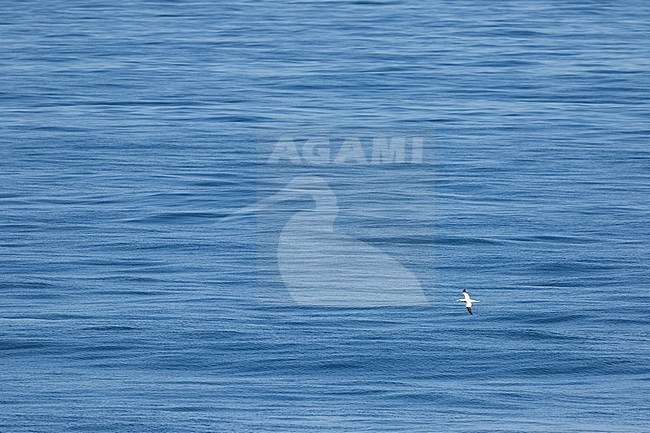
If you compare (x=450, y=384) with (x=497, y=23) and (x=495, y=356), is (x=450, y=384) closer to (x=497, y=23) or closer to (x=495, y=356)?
(x=495, y=356)

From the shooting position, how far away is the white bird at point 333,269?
2252cm

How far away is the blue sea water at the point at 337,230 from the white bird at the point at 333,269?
0.34 meters

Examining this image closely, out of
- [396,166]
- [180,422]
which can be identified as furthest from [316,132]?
[180,422]

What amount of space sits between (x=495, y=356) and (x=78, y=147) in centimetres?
1713

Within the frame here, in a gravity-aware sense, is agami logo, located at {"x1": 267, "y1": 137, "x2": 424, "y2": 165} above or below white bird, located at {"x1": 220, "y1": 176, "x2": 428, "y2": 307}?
below

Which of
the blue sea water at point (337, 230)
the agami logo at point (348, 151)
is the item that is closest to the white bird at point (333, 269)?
the blue sea water at point (337, 230)

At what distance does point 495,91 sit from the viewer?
42.3 meters

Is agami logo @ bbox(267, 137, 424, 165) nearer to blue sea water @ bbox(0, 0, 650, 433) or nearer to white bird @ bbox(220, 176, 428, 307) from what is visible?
blue sea water @ bbox(0, 0, 650, 433)

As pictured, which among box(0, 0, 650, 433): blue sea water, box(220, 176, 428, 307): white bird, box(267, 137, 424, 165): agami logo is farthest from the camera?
box(267, 137, 424, 165): agami logo

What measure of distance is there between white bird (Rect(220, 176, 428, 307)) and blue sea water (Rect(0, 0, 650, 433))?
0.34 meters

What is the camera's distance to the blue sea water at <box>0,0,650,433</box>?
61.1ft

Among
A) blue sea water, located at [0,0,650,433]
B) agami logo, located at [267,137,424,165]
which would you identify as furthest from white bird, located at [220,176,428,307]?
agami logo, located at [267,137,424,165]

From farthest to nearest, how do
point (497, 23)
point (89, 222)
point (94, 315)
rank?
point (497, 23)
point (89, 222)
point (94, 315)

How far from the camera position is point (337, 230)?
26.8 meters
